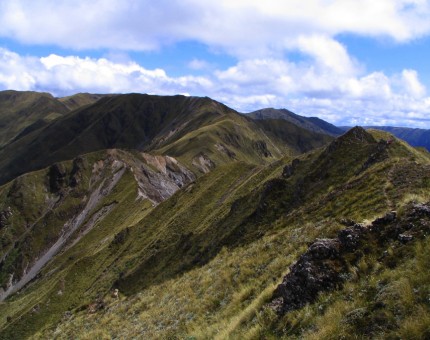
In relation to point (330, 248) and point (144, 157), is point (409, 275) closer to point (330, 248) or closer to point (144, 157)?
point (330, 248)

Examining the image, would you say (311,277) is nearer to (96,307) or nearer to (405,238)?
A: (405,238)

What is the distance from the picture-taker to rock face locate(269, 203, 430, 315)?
12.8 metres

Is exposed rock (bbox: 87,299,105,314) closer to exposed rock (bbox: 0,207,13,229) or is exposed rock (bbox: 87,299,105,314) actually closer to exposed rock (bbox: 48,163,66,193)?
exposed rock (bbox: 48,163,66,193)

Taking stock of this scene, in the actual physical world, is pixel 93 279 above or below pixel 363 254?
below

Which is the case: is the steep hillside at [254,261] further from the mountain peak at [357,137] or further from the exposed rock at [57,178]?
the exposed rock at [57,178]

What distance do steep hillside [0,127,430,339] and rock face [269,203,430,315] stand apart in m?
0.16

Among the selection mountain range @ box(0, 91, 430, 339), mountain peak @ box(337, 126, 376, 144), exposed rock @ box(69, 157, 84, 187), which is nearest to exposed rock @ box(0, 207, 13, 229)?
exposed rock @ box(69, 157, 84, 187)

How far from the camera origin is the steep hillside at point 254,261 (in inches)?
452

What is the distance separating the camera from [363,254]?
43.2 ft

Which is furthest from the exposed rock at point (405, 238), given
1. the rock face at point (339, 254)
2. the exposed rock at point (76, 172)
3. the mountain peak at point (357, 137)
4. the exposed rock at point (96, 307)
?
the exposed rock at point (76, 172)

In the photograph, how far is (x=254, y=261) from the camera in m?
22.8

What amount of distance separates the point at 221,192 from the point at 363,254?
58.7m

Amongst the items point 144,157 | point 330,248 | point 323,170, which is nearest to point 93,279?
point 323,170

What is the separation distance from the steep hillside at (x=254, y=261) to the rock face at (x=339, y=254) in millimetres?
159
